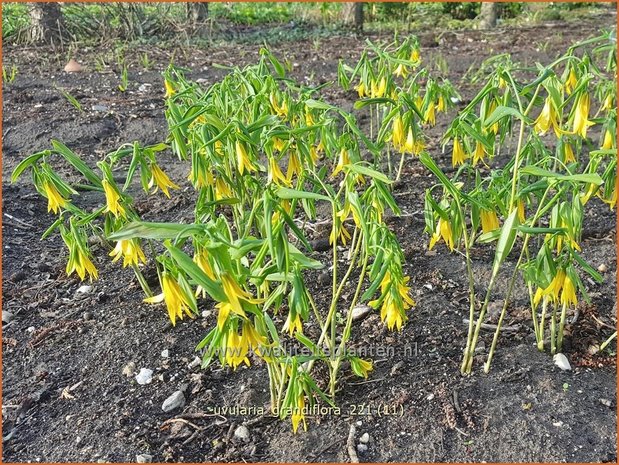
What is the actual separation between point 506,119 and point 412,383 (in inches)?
38.7

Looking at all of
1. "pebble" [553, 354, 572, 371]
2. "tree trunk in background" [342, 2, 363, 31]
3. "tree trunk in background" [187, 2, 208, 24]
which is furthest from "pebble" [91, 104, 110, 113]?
"tree trunk in background" [342, 2, 363, 31]

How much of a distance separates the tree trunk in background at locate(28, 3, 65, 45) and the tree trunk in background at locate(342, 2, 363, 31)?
265 cm

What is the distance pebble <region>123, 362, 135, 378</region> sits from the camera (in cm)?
176

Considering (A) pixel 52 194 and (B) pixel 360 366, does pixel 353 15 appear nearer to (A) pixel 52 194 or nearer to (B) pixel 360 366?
(A) pixel 52 194

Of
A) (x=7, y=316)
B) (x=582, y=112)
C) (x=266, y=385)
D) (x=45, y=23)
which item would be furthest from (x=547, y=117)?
(x=45, y=23)

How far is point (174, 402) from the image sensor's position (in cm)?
165

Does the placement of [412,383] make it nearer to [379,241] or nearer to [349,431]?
[349,431]

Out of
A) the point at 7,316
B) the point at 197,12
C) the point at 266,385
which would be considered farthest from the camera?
the point at 197,12

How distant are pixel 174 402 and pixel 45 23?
442cm

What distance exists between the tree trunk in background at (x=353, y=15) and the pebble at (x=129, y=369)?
4.95 meters

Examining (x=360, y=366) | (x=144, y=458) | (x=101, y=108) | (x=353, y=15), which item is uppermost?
(x=353, y=15)

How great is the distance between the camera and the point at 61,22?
5.12 meters

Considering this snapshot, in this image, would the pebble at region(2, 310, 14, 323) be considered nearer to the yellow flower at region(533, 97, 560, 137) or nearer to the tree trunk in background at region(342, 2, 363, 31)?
the yellow flower at region(533, 97, 560, 137)

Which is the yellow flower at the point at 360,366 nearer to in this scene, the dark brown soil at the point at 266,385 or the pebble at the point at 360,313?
the dark brown soil at the point at 266,385
